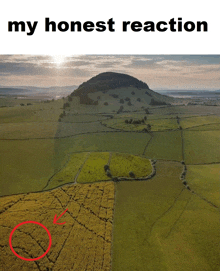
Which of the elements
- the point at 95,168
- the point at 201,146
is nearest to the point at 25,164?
the point at 95,168

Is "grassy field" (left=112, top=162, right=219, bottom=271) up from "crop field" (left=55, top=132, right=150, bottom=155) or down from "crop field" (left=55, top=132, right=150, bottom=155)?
down

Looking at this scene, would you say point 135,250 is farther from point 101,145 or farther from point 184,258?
point 101,145

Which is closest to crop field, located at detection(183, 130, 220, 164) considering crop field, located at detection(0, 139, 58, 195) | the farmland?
the farmland

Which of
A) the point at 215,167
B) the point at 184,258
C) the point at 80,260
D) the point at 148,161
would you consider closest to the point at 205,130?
the point at 215,167

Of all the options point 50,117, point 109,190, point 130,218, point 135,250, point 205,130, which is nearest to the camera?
point 135,250

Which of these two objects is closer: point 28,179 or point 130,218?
point 130,218

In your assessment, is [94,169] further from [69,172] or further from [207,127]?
[207,127]

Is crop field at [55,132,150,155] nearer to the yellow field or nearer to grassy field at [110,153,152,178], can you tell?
grassy field at [110,153,152,178]
